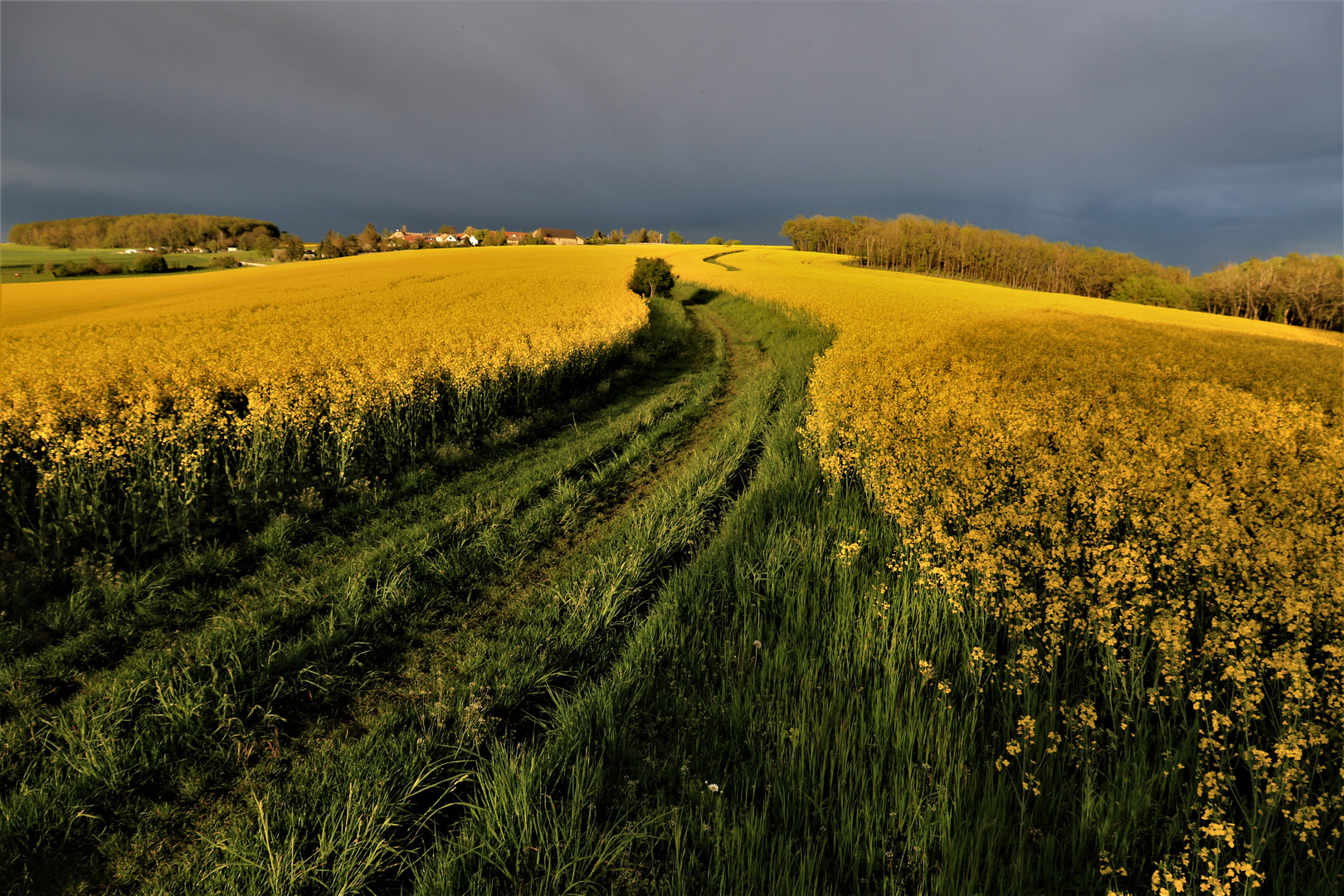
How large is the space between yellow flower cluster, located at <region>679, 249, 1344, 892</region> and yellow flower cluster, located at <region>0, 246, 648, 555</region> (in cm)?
634

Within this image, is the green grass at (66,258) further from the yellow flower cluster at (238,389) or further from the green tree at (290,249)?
the yellow flower cluster at (238,389)

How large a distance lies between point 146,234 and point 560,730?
291 feet

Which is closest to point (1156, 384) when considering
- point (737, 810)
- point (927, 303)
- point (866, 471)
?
point (866, 471)

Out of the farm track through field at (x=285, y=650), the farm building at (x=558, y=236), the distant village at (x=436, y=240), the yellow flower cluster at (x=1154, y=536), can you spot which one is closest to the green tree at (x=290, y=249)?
the distant village at (x=436, y=240)

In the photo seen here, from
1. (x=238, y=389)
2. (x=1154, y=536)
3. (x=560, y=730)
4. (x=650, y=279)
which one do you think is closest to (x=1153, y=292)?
(x=650, y=279)

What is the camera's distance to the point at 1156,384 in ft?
24.2

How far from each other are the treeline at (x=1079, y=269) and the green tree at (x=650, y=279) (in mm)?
43392

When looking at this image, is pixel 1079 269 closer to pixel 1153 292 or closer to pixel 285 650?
pixel 1153 292

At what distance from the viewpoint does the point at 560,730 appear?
8.92 ft

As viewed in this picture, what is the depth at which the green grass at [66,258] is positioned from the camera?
1529 inches

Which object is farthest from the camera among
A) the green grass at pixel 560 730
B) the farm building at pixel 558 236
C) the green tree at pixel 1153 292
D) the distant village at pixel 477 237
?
the farm building at pixel 558 236

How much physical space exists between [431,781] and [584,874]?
110 centimetres

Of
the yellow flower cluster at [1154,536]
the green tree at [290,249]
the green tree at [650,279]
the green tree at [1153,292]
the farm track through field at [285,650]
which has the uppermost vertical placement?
the green tree at [290,249]

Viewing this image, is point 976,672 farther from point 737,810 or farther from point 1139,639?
point 737,810
